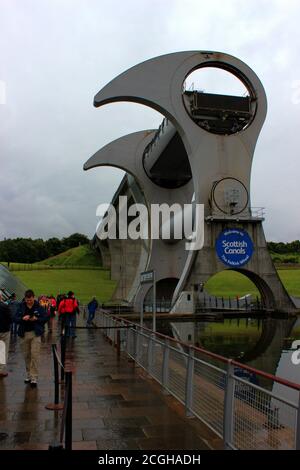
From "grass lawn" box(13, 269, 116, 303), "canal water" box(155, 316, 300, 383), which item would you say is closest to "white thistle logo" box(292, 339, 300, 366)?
"canal water" box(155, 316, 300, 383)

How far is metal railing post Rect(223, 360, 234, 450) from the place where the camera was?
5109mm

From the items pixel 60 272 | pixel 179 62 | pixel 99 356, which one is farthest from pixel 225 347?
pixel 60 272

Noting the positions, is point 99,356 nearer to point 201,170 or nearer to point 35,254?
point 201,170

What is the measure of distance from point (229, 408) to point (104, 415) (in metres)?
2.08

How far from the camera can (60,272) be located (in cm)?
7900

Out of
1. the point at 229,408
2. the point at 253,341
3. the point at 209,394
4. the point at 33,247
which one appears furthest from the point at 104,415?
the point at 33,247

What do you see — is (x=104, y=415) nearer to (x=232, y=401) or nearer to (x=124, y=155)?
(x=232, y=401)

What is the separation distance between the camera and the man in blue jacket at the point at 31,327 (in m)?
8.33

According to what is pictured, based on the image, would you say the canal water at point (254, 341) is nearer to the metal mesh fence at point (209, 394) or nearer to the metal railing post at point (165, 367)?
the metal railing post at point (165, 367)

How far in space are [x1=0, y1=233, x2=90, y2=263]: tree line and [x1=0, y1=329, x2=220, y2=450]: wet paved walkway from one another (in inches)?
5248

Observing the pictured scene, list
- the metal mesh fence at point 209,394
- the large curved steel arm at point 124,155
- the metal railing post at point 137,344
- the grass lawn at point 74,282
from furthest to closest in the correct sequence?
the grass lawn at point 74,282, the large curved steel arm at point 124,155, the metal railing post at point 137,344, the metal mesh fence at point 209,394

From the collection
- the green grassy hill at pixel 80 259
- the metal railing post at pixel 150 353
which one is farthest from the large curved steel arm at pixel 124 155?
the green grassy hill at pixel 80 259

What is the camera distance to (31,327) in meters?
8.36

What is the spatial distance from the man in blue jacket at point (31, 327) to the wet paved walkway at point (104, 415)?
45 centimetres
